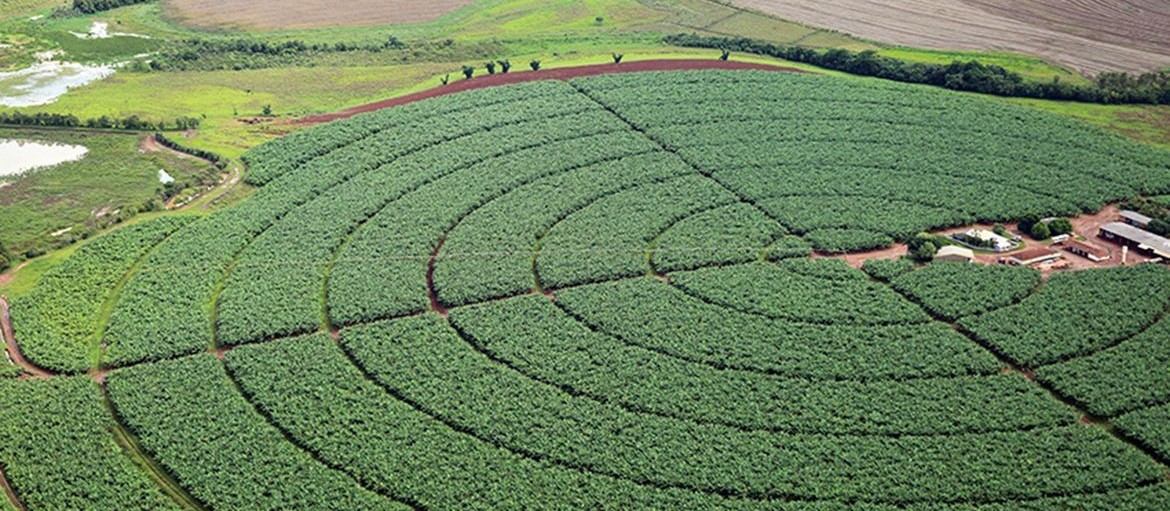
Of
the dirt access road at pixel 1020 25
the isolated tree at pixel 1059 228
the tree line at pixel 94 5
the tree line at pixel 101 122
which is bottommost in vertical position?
the isolated tree at pixel 1059 228

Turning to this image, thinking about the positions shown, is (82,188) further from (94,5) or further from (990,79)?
(990,79)

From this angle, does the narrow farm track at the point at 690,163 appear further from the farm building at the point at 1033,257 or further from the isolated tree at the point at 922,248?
the farm building at the point at 1033,257

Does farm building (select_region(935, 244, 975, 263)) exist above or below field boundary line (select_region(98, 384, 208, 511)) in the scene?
above

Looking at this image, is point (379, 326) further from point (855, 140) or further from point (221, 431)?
point (855, 140)

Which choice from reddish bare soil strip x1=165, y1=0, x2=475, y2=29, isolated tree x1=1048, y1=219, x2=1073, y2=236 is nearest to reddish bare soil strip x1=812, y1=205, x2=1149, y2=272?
isolated tree x1=1048, y1=219, x2=1073, y2=236

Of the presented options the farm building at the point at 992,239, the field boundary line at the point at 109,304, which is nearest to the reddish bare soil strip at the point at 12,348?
the field boundary line at the point at 109,304

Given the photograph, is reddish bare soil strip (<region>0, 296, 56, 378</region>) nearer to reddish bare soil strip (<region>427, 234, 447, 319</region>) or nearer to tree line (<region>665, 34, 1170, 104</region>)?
reddish bare soil strip (<region>427, 234, 447, 319</region>)

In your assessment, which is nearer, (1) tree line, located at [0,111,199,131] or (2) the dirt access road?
(1) tree line, located at [0,111,199,131]
